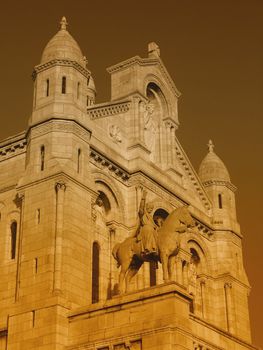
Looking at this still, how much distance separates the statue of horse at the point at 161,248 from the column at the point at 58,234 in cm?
282

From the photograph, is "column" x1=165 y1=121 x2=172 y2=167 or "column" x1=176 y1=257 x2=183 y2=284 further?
"column" x1=165 y1=121 x2=172 y2=167

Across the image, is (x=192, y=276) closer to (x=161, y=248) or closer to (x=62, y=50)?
(x=161, y=248)

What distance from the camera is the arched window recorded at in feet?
139

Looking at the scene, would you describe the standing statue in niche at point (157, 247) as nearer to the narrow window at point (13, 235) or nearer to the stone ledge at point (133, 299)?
Answer: the stone ledge at point (133, 299)

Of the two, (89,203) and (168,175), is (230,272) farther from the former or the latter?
(89,203)

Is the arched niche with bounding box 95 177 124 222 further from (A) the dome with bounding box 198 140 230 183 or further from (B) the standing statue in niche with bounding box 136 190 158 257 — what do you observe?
(A) the dome with bounding box 198 140 230 183

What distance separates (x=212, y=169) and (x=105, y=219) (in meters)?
14.5

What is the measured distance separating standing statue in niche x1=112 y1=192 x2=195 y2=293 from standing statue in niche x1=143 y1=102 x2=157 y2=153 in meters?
13.7

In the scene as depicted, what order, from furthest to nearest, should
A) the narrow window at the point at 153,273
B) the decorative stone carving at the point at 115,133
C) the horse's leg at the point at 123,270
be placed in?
the decorative stone carving at the point at 115,133, the narrow window at the point at 153,273, the horse's leg at the point at 123,270

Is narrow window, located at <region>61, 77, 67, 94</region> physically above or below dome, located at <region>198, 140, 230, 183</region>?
below

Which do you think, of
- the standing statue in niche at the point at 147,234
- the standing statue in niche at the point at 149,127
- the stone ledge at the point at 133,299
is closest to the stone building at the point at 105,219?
the stone ledge at the point at 133,299

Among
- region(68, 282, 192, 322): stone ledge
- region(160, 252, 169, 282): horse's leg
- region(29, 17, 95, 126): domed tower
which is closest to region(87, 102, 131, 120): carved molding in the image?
region(29, 17, 95, 126): domed tower

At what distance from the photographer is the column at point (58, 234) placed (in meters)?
37.0

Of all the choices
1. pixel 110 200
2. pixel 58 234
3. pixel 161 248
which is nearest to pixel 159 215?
pixel 110 200
